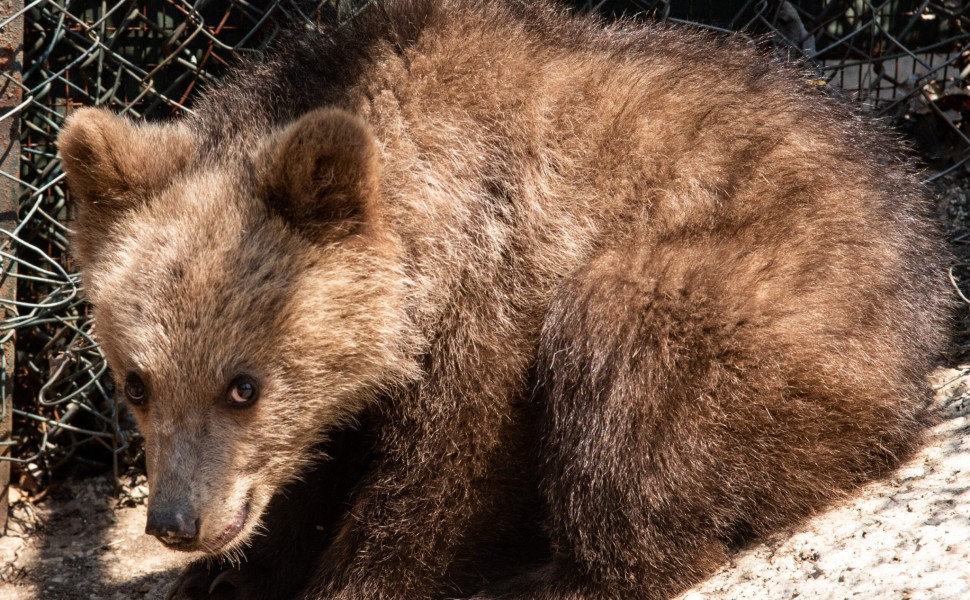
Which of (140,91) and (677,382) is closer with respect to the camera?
(677,382)

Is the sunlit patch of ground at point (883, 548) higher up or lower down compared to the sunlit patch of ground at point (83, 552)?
higher up

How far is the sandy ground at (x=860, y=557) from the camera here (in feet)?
11.6

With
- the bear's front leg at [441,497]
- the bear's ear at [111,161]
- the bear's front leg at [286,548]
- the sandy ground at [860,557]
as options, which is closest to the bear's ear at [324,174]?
the bear's ear at [111,161]

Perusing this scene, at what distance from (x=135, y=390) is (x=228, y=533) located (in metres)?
0.66

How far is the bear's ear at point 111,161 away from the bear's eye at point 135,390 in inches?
26.1

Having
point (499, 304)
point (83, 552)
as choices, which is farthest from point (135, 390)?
point (83, 552)

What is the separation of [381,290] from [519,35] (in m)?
1.34

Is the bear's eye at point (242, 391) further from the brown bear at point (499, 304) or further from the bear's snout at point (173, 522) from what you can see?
the bear's snout at point (173, 522)

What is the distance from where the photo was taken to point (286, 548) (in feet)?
15.8

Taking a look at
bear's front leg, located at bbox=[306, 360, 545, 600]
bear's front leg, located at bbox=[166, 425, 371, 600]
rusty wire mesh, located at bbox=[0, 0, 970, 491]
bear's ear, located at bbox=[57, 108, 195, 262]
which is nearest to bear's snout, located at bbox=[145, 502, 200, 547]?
bear's front leg, located at bbox=[306, 360, 545, 600]

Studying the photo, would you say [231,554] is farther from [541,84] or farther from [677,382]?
[541,84]

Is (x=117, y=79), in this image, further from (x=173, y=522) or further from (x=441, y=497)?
(x=441, y=497)

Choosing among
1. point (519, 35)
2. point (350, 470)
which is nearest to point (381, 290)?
point (350, 470)

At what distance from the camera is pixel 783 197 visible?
424 cm
